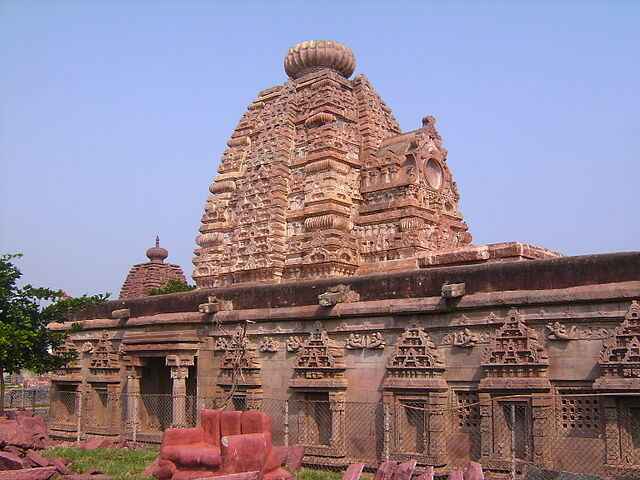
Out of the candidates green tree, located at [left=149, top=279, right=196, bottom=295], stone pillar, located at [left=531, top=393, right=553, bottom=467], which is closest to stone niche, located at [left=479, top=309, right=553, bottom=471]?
stone pillar, located at [left=531, top=393, right=553, bottom=467]

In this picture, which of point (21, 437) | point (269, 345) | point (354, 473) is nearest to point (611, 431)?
point (354, 473)

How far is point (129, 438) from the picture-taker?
56.8 ft

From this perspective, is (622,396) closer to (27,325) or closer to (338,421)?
(338,421)

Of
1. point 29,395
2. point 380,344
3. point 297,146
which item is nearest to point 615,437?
point 380,344

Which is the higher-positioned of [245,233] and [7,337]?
[245,233]

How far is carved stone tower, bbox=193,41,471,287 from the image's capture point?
21016 mm

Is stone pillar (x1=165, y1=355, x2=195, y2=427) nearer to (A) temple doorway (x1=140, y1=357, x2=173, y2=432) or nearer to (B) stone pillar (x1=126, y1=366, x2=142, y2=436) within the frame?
(A) temple doorway (x1=140, y1=357, x2=173, y2=432)

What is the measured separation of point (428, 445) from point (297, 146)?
12.6 meters

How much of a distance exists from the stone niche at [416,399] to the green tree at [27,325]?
972 cm

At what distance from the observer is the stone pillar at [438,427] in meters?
12.5

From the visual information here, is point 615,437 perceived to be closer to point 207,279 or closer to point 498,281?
point 498,281

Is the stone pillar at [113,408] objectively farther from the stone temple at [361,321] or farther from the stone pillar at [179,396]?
the stone pillar at [179,396]

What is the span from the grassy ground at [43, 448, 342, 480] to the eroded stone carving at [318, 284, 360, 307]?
319 centimetres

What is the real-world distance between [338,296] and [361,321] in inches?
26.4
